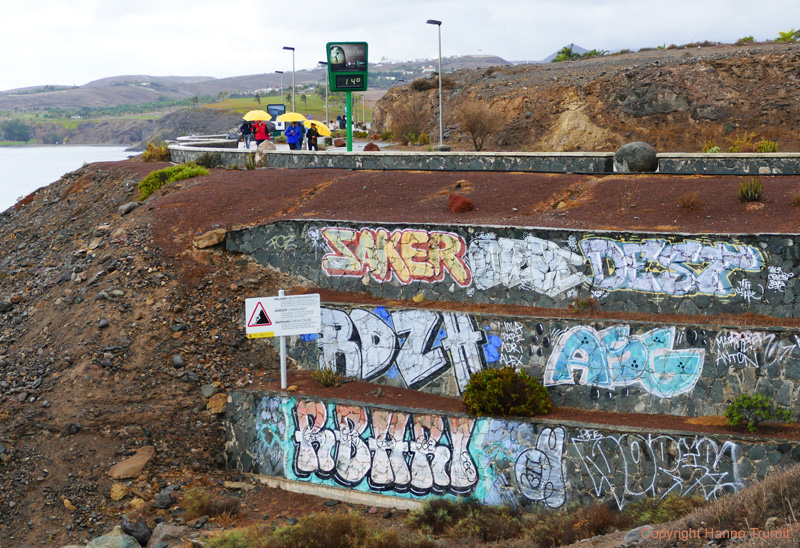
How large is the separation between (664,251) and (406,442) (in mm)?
7552

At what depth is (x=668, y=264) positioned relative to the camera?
18328 millimetres

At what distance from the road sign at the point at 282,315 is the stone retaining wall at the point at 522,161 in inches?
426

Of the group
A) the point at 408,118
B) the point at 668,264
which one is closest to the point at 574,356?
the point at 668,264

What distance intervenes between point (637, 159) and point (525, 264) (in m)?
7.68

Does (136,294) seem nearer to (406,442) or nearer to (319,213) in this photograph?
(319,213)

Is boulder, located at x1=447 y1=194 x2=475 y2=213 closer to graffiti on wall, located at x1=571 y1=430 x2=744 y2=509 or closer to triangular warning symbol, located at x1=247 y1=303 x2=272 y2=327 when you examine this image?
triangular warning symbol, located at x1=247 y1=303 x2=272 y2=327

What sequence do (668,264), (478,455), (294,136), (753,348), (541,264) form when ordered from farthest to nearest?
(294,136)
(541,264)
(668,264)
(478,455)
(753,348)

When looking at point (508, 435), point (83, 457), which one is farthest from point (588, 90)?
point (83, 457)

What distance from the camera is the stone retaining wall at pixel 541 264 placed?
1778 cm

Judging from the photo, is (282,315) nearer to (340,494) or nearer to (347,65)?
(340,494)

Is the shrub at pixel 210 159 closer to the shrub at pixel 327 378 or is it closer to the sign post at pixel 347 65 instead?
the sign post at pixel 347 65

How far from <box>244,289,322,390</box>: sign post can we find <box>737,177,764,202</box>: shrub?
39.0 ft

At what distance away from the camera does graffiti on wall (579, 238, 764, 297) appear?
704 inches

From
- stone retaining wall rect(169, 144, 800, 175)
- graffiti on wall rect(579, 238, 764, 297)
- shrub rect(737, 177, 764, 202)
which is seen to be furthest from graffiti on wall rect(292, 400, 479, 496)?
stone retaining wall rect(169, 144, 800, 175)
